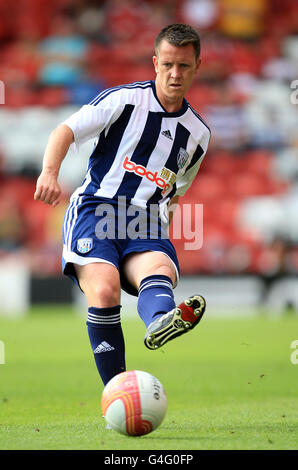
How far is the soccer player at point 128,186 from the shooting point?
174 inches

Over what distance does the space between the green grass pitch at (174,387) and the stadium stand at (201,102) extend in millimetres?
4411

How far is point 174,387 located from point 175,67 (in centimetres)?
319

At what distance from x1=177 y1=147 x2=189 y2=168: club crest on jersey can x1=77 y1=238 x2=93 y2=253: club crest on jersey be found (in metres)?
0.76

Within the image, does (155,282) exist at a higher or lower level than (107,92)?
lower

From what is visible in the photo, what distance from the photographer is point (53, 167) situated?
166 inches

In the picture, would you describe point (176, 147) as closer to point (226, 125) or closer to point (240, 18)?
point (226, 125)

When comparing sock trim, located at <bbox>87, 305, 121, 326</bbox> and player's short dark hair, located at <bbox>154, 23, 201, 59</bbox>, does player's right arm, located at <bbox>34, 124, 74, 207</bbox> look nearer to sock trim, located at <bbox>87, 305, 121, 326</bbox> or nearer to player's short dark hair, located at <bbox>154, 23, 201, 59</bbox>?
sock trim, located at <bbox>87, 305, 121, 326</bbox>

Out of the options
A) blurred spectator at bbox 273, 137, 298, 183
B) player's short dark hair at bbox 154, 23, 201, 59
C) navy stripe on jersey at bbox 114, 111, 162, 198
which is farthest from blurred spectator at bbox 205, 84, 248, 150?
player's short dark hair at bbox 154, 23, 201, 59

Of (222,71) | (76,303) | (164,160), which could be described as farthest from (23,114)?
(164,160)

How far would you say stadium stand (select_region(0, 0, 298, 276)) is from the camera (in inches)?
716

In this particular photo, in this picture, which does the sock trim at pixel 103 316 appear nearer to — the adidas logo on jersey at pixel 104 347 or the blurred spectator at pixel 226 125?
the adidas logo on jersey at pixel 104 347

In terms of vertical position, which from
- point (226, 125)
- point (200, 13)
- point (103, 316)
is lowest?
point (103, 316)

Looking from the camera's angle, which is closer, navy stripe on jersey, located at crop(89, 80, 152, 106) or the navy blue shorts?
the navy blue shorts

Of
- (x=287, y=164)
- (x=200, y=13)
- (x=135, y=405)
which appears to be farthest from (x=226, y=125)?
(x=135, y=405)
